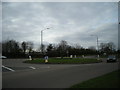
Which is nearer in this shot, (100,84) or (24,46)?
(100,84)

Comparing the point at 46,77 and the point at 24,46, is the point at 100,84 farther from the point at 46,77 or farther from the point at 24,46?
the point at 24,46

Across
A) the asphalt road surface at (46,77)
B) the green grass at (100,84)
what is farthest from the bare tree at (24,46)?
the green grass at (100,84)

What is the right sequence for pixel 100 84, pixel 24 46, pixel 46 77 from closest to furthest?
pixel 100 84 < pixel 46 77 < pixel 24 46

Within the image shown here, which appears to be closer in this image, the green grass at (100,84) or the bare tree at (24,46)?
the green grass at (100,84)

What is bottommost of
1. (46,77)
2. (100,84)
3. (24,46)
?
(46,77)

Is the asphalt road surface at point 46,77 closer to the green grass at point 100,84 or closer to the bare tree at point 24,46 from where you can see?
the green grass at point 100,84

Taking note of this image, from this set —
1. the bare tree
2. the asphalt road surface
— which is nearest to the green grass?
the asphalt road surface

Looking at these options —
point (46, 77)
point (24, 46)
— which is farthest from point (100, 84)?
point (24, 46)

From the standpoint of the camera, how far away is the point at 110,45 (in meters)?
100

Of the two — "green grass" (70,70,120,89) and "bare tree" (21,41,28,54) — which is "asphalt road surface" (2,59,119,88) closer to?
"green grass" (70,70,120,89)

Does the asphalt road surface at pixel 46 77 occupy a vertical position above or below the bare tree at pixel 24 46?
below

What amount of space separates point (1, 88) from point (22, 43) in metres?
82.2

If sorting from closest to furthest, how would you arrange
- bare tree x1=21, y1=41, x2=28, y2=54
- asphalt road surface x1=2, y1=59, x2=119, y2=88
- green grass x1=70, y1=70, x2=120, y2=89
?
green grass x1=70, y1=70, x2=120, y2=89, asphalt road surface x1=2, y1=59, x2=119, y2=88, bare tree x1=21, y1=41, x2=28, y2=54

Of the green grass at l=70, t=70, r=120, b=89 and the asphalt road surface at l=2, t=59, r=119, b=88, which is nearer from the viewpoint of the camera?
the green grass at l=70, t=70, r=120, b=89
